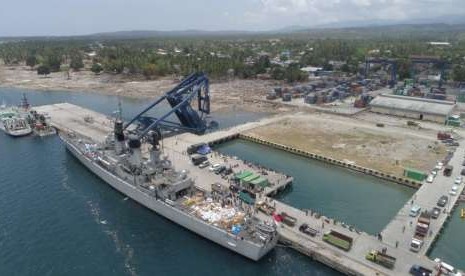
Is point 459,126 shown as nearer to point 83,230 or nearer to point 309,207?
point 309,207

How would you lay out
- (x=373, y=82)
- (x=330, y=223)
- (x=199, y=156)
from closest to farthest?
1. (x=330, y=223)
2. (x=199, y=156)
3. (x=373, y=82)

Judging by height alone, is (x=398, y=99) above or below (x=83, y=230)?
above

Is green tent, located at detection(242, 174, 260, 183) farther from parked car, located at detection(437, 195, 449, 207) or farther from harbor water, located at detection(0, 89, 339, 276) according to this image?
parked car, located at detection(437, 195, 449, 207)

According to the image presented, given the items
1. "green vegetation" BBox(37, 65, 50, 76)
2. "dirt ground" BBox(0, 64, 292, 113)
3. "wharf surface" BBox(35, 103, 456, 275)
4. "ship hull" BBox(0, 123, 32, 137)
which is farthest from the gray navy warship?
"green vegetation" BBox(37, 65, 50, 76)

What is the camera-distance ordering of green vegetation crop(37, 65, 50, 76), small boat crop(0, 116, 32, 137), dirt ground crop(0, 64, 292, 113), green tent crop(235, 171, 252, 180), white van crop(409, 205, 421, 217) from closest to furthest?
white van crop(409, 205, 421, 217)
green tent crop(235, 171, 252, 180)
small boat crop(0, 116, 32, 137)
dirt ground crop(0, 64, 292, 113)
green vegetation crop(37, 65, 50, 76)

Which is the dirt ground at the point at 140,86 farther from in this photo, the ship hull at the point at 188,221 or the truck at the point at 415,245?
the truck at the point at 415,245

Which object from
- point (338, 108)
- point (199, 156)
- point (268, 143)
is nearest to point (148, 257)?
point (199, 156)
